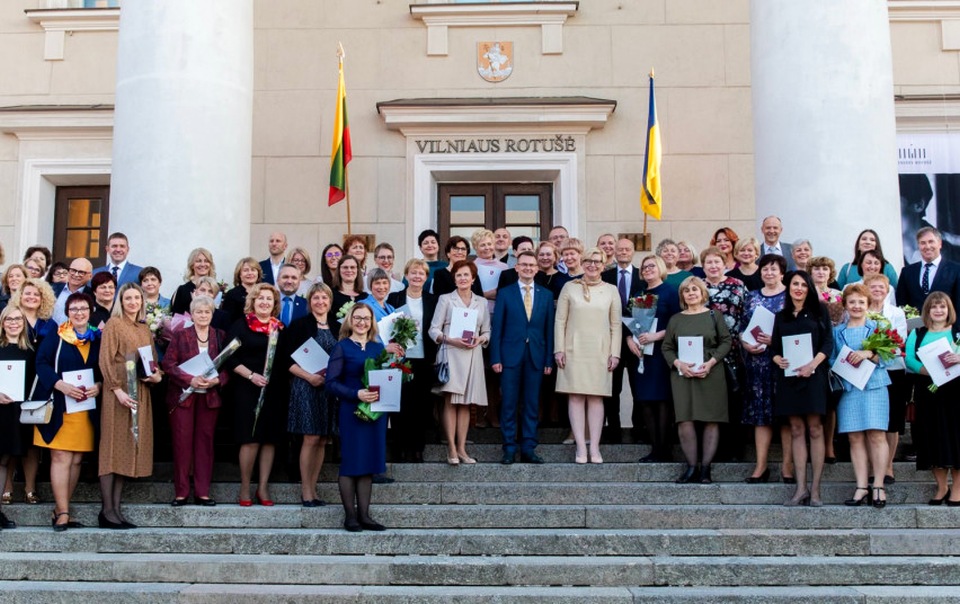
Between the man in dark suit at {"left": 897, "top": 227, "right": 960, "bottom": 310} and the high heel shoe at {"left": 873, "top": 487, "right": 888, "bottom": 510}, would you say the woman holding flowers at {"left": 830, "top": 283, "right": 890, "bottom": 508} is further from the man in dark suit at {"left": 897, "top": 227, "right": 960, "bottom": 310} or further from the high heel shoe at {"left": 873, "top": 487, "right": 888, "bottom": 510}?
→ the man in dark suit at {"left": 897, "top": 227, "right": 960, "bottom": 310}

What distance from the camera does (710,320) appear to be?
26.5ft

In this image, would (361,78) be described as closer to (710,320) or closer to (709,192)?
(709,192)

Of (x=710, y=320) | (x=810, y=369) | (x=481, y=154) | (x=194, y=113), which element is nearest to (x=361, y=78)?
(x=481, y=154)

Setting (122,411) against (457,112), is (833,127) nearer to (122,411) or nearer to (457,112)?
(457,112)

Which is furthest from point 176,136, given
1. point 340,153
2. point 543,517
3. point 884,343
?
point 884,343

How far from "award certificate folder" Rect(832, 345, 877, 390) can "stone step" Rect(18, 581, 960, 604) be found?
1.63 meters

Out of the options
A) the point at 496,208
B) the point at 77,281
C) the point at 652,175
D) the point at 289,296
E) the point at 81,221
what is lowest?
the point at 289,296

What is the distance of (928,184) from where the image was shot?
12289mm

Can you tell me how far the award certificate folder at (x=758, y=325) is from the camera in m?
7.87

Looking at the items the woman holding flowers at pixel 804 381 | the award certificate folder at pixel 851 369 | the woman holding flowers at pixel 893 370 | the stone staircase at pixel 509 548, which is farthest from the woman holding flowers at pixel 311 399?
the woman holding flowers at pixel 893 370

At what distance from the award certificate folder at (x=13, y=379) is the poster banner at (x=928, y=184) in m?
9.88

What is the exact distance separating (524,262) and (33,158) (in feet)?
23.9

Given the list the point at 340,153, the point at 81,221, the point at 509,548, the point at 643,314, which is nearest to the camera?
the point at 509,548

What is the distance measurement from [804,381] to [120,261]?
19.2 feet
